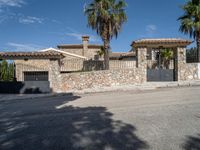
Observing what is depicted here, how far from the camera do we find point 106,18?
71.9ft

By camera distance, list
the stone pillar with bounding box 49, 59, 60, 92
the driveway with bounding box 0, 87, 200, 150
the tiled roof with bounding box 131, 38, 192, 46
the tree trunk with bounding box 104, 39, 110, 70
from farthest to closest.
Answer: the tiled roof with bounding box 131, 38, 192, 46 → the tree trunk with bounding box 104, 39, 110, 70 → the stone pillar with bounding box 49, 59, 60, 92 → the driveway with bounding box 0, 87, 200, 150

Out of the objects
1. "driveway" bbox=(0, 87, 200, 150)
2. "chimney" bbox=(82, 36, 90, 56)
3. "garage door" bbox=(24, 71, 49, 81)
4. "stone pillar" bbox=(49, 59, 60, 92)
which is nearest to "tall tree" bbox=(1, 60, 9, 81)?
"garage door" bbox=(24, 71, 49, 81)

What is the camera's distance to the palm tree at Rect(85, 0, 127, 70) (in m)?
22.1

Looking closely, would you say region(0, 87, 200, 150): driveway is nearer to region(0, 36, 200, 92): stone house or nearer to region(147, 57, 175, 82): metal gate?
region(0, 36, 200, 92): stone house

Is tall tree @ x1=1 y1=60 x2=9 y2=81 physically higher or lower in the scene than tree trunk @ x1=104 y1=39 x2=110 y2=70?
lower

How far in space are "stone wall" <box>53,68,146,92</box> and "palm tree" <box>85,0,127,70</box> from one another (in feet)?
9.73

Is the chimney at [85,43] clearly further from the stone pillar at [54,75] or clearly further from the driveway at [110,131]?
the driveway at [110,131]

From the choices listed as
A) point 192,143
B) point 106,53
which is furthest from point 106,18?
point 192,143

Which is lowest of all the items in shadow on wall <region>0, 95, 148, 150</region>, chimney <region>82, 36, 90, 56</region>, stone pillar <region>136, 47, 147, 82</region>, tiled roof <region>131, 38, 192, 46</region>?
shadow on wall <region>0, 95, 148, 150</region>

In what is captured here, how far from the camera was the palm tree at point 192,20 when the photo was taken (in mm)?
22931

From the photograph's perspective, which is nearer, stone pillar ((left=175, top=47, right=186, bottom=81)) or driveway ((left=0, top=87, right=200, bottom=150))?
driveway ((left=0, top=87, right=200, bottom=150))

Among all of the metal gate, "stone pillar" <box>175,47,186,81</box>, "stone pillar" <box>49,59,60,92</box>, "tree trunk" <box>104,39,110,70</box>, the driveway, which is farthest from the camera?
the metal gate

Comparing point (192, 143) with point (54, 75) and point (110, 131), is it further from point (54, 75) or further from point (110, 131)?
point (54, 75)

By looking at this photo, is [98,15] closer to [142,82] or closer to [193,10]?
[142,82]
